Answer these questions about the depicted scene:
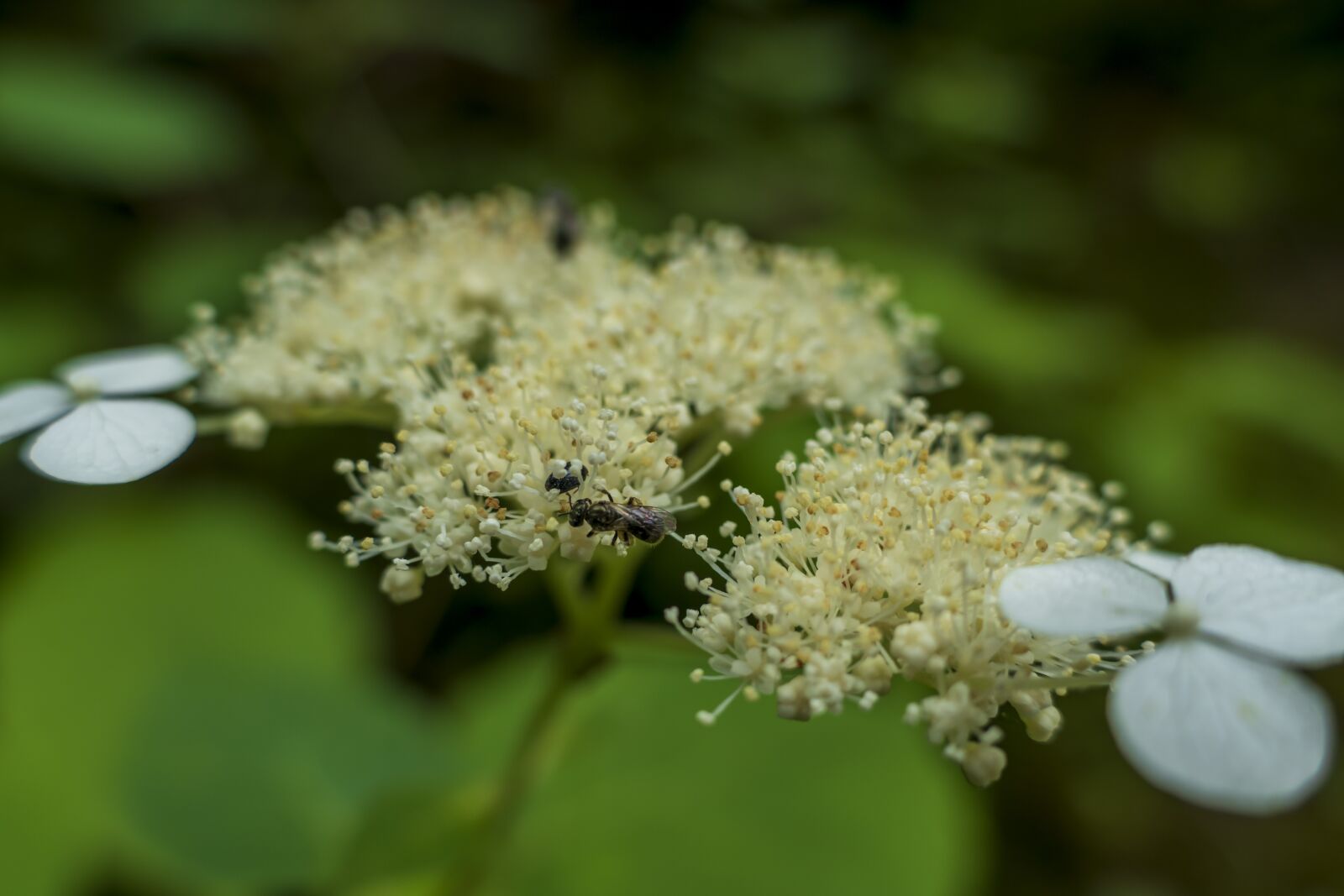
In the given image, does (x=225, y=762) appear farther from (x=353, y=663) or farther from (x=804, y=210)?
(x=804, y=210)

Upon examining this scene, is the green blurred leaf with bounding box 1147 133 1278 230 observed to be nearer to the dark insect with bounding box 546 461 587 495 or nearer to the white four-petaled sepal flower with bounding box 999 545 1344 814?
the white four-petaled sepal flower with bounding box 999 545 1344 814

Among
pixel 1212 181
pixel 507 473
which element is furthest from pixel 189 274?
pixel 1212 181

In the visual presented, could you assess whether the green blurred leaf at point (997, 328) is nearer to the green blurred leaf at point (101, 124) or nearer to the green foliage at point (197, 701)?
the green foliage at point (197, 701)

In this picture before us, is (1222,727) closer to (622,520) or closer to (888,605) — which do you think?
(888,605)

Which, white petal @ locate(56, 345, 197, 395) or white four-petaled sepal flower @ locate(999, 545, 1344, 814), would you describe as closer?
white four-petaled sepal flower @ locate(999, 545, 1344, 814)

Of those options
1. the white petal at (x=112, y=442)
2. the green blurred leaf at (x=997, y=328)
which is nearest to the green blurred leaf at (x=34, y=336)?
the white petal at (x=112, y=442)

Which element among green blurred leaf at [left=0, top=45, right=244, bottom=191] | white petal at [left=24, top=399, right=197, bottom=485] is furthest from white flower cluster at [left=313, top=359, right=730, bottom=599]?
green blurred leaf at [left=0, top=45, right=244, bottom=191]
